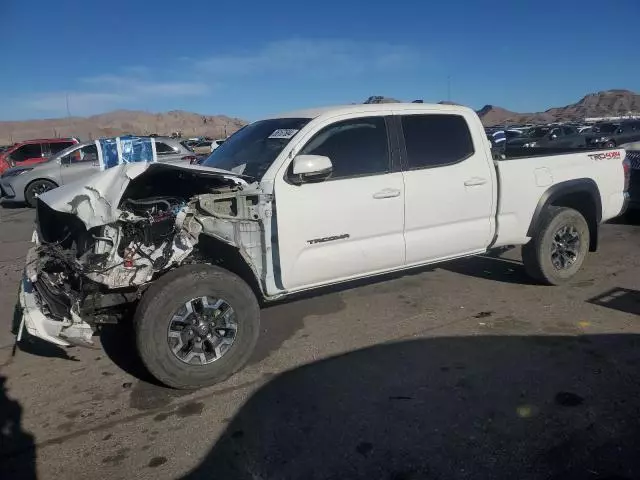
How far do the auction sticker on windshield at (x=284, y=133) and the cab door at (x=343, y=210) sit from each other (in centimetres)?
19

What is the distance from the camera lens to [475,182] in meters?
4.70

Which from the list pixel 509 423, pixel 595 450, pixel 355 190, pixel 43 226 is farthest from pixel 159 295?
pixel 595 450

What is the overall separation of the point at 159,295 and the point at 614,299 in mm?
4299

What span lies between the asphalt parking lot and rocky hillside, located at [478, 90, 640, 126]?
7694cm

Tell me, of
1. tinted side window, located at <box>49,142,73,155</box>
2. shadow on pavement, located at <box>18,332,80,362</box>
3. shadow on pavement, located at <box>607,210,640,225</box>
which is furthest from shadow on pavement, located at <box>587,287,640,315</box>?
tinted side window, located at <box>49,142,73,155</box>

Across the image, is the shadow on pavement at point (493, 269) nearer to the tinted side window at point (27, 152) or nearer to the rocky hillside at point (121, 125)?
the tinted side window at point (27, 152)

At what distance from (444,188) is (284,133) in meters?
1.48

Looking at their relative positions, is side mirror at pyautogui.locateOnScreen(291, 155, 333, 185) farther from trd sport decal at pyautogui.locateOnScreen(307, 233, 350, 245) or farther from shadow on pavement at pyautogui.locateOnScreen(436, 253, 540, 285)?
shadow on pavement at pyautogui.locateOnScreen(436, 253, 540, 285)

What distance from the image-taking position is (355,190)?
13.4 feet

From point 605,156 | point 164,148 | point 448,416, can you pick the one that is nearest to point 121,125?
point 164,148

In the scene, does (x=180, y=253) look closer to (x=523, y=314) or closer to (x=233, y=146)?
(x=233, y=146)

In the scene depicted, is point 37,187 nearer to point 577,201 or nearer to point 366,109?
point 366,109

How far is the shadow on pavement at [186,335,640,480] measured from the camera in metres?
2.66

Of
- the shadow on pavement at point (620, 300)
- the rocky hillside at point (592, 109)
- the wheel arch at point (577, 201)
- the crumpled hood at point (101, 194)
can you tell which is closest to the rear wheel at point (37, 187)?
the crumpled hood at point (101, 194)
